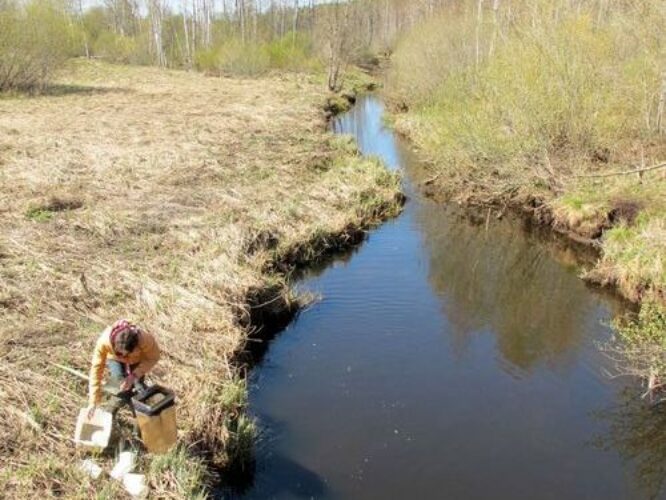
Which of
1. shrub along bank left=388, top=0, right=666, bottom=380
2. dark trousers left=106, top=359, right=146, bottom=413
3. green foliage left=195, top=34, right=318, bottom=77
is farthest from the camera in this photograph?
green foliage left=195, top=34, right=318, bottom=77

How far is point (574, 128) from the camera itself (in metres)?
15.7

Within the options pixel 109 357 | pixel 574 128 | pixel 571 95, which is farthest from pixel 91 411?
pixel 571 95

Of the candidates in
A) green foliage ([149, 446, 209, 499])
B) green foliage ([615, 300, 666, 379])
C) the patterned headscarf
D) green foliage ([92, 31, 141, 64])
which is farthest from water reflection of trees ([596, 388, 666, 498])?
green foliage ([92, 31, 141, 64])

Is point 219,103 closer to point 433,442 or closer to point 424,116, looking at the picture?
point 424,116

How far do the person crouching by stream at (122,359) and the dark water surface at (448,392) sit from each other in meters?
1.84

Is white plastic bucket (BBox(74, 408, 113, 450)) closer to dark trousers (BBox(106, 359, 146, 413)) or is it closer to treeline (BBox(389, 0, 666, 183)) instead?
dark trousers (BBox(106, 359, 146, 413))

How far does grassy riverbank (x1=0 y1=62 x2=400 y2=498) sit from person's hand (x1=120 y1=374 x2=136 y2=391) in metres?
0.72

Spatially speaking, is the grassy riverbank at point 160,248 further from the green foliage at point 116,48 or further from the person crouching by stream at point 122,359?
the green foliage at point 116,48

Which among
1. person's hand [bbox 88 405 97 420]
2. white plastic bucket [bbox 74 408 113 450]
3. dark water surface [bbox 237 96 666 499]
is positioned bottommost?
dark water surface [bbox 237 96 666 499]

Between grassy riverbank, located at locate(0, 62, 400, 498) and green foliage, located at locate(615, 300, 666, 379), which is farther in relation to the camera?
green foliage, located at locate(615, 300, 666, 379)

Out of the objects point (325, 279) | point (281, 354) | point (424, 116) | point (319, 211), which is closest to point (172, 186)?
point (319, 211)

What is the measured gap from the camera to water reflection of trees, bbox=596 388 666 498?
7328mm

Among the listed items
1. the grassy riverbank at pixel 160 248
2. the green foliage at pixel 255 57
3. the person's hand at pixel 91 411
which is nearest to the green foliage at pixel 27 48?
the grassy riverbank at pixel 160 248

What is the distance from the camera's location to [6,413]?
6422 millimetres
